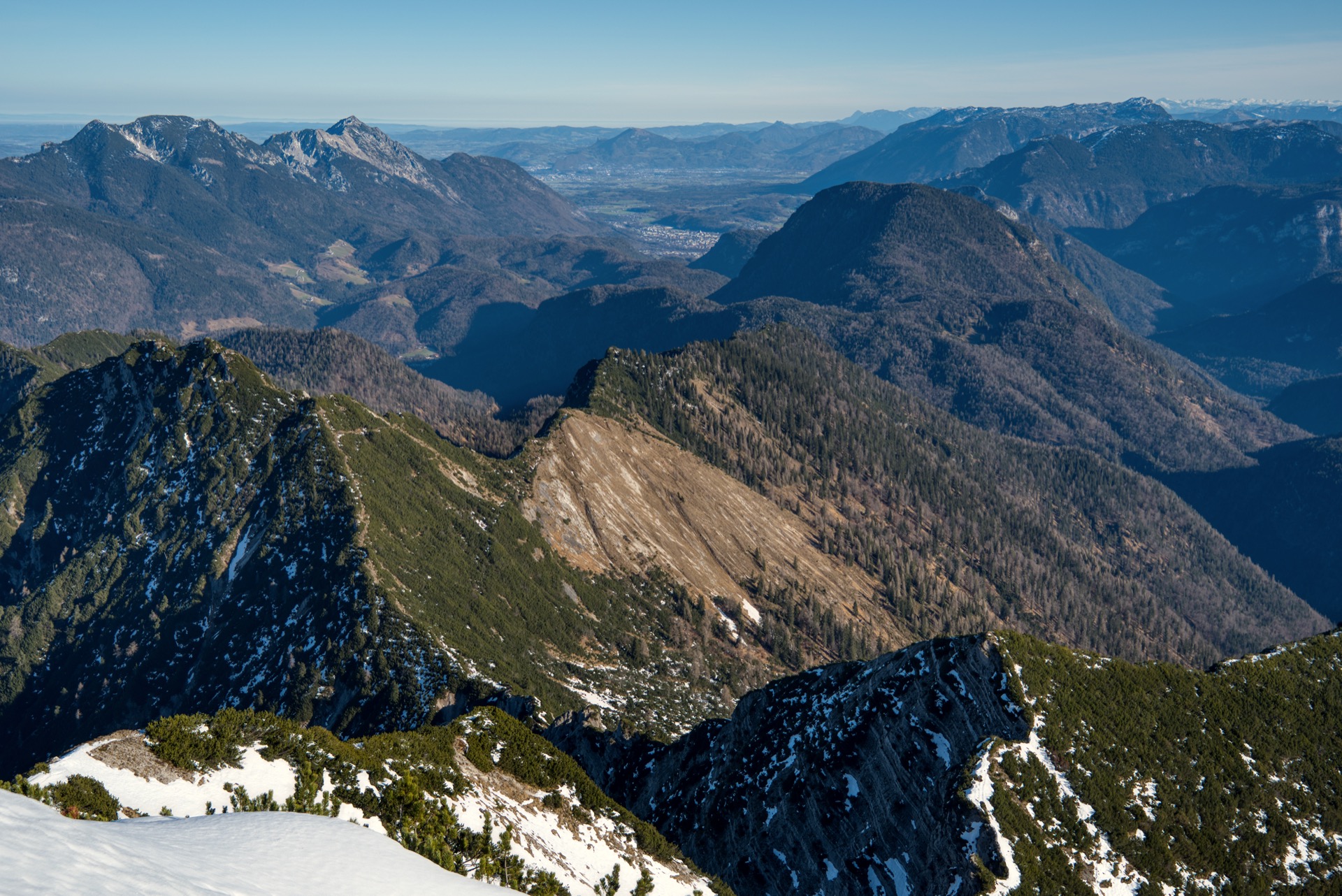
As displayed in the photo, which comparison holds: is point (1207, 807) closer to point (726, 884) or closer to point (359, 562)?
point (726, 884)

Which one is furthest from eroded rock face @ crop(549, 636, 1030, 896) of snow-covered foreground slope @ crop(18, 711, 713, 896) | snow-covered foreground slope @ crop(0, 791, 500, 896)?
snow-covered foreground slope @ crop(0, 791, 500, 896)

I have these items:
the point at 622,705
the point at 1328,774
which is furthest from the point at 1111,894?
the point at 622,705

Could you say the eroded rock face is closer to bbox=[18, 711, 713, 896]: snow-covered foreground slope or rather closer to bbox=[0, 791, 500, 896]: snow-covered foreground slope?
bbox=[18, 711, 713, 896]: snow-covered foreground slope

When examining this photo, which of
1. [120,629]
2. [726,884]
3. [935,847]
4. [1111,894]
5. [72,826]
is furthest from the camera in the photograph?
[120,629]

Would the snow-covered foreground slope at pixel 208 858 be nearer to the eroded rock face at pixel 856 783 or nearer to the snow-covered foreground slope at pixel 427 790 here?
the snow-covered foreground slope at pixel 427 790

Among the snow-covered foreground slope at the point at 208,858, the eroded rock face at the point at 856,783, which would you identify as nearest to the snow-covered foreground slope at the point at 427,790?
the snow-covered foreground slope at the point at 208,858

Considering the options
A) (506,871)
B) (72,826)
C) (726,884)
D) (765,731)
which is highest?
(72,826)

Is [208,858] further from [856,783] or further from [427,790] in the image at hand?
[856,783]
